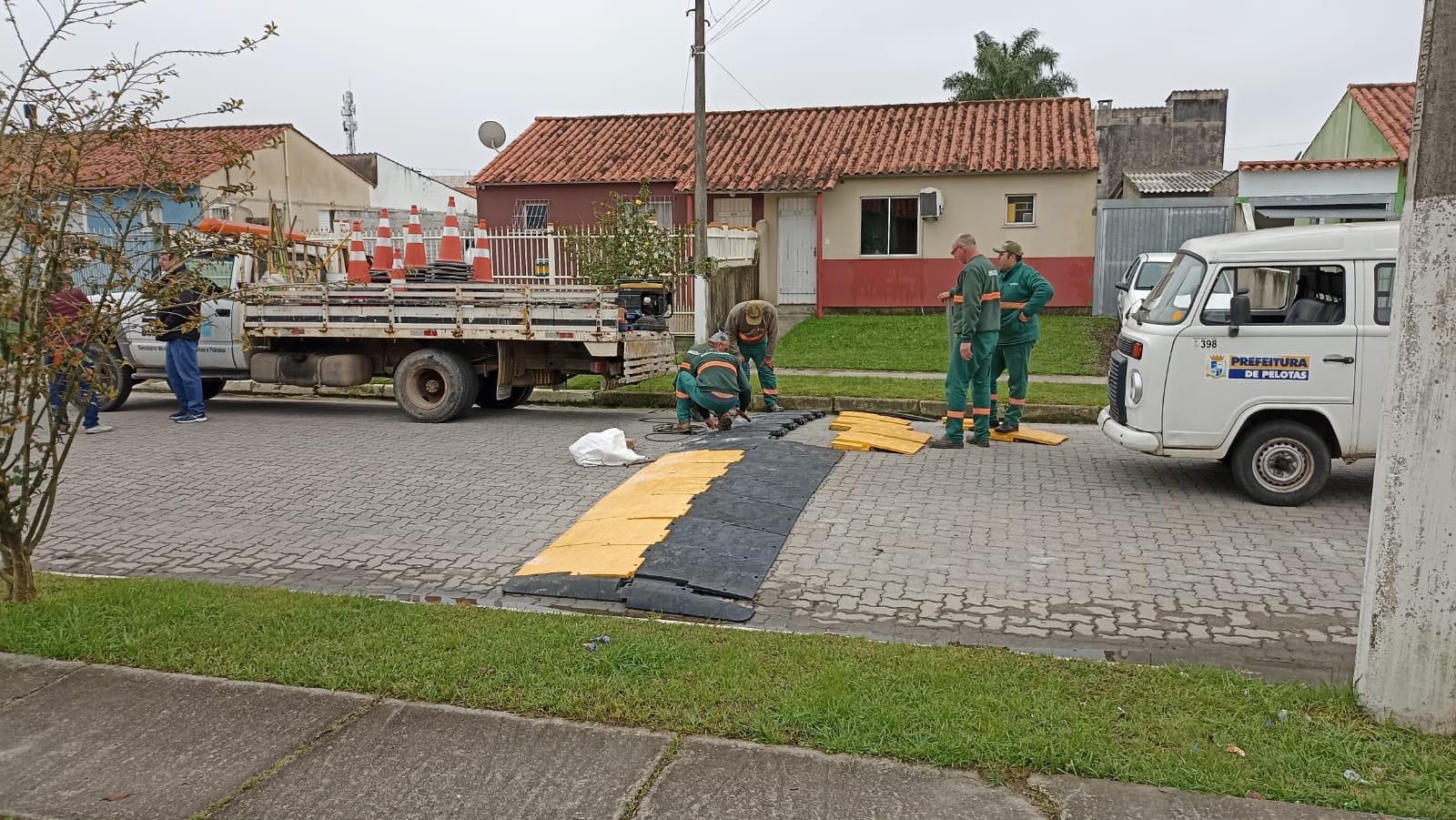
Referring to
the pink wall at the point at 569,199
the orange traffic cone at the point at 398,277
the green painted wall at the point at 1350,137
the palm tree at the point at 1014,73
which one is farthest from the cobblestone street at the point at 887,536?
the palm tree at the point at 1014,73

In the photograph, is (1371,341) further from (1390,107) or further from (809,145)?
(1390,107)

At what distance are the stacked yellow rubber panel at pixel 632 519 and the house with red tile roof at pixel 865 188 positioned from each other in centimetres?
1434

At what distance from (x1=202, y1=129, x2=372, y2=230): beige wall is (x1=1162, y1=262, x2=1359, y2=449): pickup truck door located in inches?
943

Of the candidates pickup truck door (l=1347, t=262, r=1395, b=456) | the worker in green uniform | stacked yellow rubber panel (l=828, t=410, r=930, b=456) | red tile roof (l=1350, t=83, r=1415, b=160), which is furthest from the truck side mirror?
red tile roof (l=1350, t=83, r=1415, b=160)

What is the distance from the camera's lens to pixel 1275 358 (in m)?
7.53

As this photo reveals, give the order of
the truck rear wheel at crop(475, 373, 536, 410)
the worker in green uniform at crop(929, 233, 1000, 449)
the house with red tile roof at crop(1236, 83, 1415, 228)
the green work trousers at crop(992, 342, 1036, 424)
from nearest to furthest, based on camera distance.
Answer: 1. the worker in green uniform at crop(929, 233, 1000, 449)
2. the green work trousers at crop(992, 342, 1036, 424)
3. the truck rear wheel at crop(475, 373, 536, 410)
4. the house with red tile roof at crop(1236, 83, 1415, 228)

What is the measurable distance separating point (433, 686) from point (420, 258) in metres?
10.2

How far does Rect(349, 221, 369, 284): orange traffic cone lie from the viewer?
1356 centimetres

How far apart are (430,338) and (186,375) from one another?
2.82 m

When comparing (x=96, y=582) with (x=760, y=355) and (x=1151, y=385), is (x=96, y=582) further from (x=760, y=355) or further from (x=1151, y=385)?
(x=760, y=355)

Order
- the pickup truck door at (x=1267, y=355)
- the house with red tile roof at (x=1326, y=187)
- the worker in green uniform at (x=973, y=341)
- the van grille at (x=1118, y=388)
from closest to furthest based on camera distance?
the pickup truck door at (x=1267, y=355), the van grille at (x=1118, y=388), the worker in green uniform at (x=973, y=341), the house with red tile roof at (x=1326, y=187)

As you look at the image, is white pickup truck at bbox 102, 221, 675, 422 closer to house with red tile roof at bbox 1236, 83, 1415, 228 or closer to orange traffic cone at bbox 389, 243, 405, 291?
orange traffic cone at bbox 389, 243, 405, 291

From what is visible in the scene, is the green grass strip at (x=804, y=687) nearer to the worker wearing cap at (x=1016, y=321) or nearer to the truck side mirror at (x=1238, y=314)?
the truck side mirror at (x=1238, y=314)

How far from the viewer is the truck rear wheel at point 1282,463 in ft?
25.0
